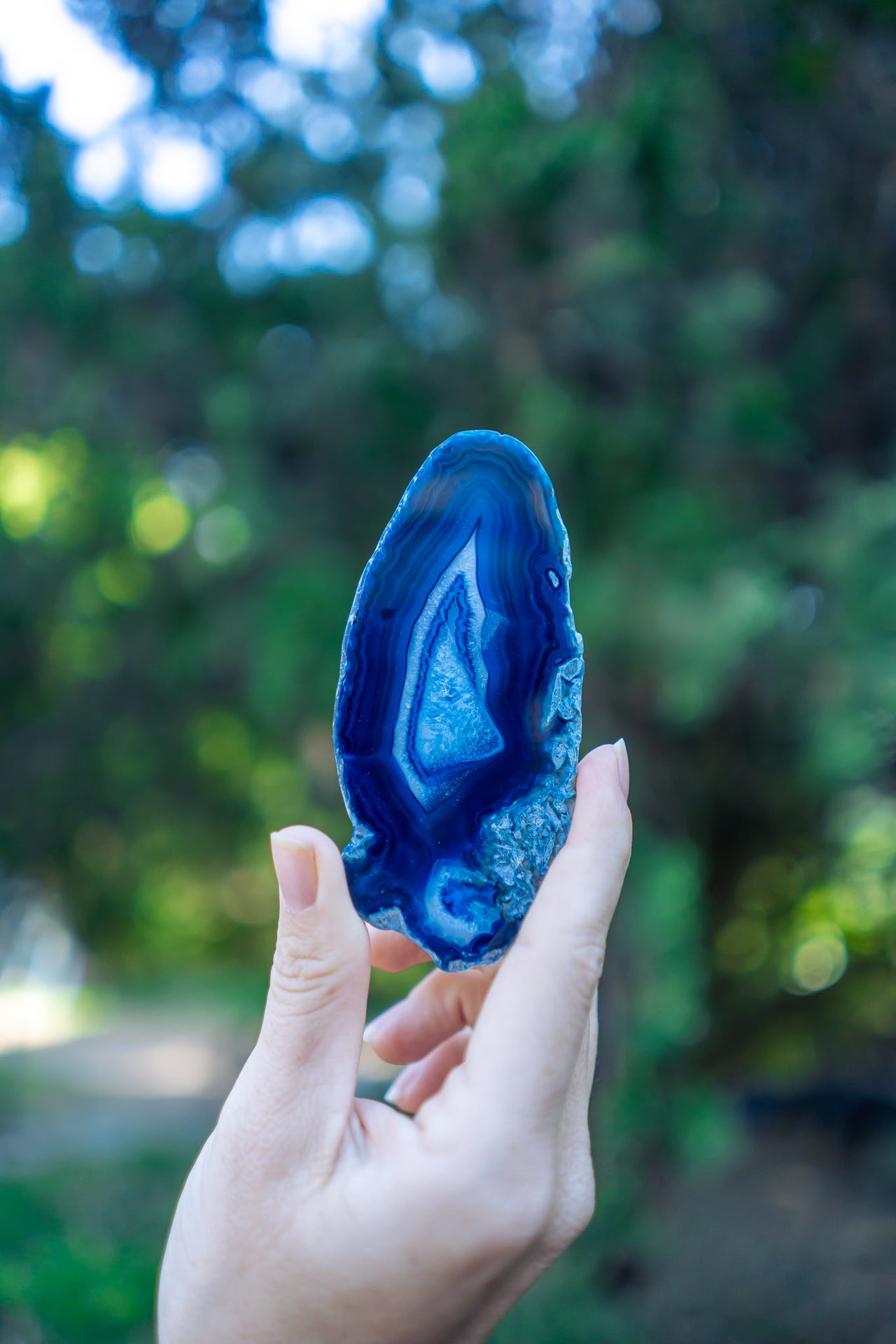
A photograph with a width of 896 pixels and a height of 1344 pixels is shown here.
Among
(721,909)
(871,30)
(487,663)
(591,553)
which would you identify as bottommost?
(487,663)

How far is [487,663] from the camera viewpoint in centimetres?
133

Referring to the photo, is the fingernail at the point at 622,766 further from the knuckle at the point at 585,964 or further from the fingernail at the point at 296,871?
the fingernail at the point at 296,871

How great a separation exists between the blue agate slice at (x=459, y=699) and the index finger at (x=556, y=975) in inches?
9.3

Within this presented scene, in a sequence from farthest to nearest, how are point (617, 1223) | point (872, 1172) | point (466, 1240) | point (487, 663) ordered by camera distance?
point (872, 1172) < point (617, 1223) < point (487, 663) < point (466, 1240)

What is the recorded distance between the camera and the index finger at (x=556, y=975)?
→ 0.96 m

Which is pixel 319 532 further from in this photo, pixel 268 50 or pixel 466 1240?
pixel 466 1240

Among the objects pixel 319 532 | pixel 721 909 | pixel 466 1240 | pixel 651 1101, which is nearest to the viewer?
pixel 466 1240

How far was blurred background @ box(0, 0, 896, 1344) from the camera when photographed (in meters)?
2.57

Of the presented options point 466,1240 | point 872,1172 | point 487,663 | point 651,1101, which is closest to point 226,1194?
point 466,1240

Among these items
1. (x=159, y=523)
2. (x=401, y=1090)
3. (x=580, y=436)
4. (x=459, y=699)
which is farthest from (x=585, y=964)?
(x=159, y=523)

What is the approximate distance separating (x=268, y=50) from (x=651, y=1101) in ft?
11.4

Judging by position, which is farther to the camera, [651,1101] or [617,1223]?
[617,1223]

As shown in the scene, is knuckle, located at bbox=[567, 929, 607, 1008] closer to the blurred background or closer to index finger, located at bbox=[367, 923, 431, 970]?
index finger, located at bbox=[367, 923, 431, 970]

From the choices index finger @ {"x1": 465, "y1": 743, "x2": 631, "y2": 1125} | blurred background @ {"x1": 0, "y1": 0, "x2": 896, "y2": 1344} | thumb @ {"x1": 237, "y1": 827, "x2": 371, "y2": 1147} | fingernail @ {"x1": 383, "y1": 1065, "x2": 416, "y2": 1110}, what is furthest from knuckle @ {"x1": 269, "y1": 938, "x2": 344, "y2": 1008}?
blurred background @ {"x1": 0, "y1": 0, "x2": 896, "y2": 1344}
